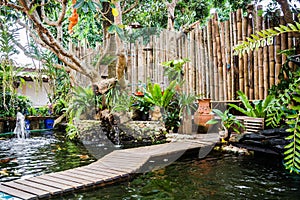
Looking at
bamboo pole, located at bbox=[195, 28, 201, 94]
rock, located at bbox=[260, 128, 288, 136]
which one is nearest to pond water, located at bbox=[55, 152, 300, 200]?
rock, located at bbox=[260, 128, 288, 136]

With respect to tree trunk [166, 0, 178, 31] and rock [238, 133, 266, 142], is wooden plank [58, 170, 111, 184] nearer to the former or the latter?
rock [238, 133, 266, 142]

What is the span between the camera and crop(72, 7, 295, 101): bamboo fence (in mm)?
5469

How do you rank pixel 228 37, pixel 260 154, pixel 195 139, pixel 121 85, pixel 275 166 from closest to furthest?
pixel 275 166
pixel 260 154
pixel 195 139
pixel 228 37
pixel 121 85

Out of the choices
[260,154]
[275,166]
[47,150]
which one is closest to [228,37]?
[260,154]

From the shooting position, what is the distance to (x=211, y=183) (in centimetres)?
327

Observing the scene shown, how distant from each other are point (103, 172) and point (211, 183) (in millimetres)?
1263

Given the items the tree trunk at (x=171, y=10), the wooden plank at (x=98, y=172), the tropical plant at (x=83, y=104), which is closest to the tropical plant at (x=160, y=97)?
the tropical plant at (x=83, y=104)

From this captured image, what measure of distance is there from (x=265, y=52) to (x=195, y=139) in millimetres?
2031

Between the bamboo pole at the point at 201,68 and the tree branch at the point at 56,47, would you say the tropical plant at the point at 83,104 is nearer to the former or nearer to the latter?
the tree branch at the point at 56,47

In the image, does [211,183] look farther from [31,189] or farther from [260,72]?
[260,72]

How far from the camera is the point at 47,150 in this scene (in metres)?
5.51

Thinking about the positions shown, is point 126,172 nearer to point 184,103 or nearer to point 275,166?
point 275,166

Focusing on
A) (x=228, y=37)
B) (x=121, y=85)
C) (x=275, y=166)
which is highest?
(x=228, y=37)

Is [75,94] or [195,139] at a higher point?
[75,94]
